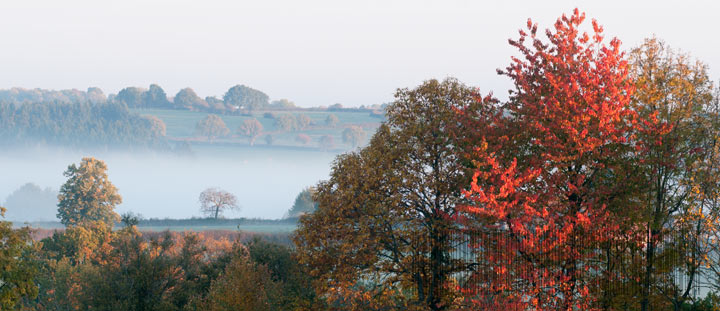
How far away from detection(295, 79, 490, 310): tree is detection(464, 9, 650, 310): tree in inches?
135

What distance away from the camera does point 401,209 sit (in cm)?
3597

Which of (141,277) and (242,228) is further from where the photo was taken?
(242,228)

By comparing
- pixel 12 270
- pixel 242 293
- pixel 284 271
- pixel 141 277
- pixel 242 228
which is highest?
pixel 12 270

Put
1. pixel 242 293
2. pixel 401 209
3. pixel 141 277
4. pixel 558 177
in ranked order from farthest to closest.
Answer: pixel 141 277, pixel 242 293, pixel 401 209, pixel 558 177

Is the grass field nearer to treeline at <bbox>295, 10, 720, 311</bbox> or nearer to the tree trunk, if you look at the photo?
treeline at <bbox>295, 10, 720, 311</bbox>

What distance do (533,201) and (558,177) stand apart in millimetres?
3354

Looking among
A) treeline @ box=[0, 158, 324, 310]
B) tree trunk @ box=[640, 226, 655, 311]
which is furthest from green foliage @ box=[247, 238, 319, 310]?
tree trunk @ box=[640, 226, 655, 311]

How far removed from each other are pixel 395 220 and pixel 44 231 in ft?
291

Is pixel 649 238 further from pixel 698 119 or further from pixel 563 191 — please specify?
pixel 698 119

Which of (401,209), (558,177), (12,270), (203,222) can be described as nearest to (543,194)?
(558,177)

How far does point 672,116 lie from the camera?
106ft

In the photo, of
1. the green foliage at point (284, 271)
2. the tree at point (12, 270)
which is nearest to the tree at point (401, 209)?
the green foliage at point (284, 271)

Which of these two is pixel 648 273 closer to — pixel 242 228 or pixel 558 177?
pixel 558 177

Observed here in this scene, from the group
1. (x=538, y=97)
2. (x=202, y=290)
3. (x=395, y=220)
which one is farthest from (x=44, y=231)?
(x=538, y=97)
